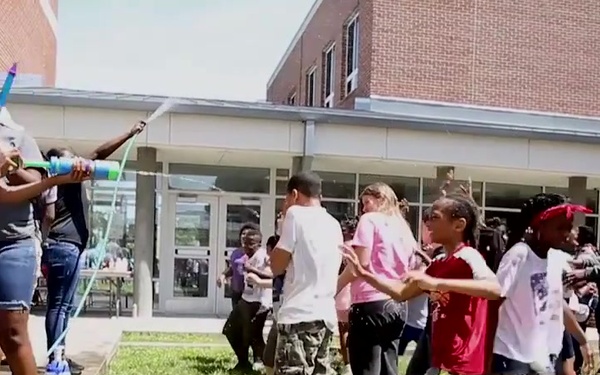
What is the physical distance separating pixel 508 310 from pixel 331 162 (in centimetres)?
1175

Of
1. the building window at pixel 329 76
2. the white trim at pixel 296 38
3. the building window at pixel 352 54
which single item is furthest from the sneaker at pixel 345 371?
the white trim at pixel 296 38

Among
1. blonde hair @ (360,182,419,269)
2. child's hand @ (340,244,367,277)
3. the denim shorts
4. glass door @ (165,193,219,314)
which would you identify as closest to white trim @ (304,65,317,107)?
glass door @ (165,193,219,314)

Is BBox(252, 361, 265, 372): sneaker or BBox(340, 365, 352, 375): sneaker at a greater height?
BBox(340, 365, 352, 375): sneaker

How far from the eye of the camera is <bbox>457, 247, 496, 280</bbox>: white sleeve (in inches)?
159

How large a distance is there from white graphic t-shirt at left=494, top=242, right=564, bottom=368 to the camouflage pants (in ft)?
4.46

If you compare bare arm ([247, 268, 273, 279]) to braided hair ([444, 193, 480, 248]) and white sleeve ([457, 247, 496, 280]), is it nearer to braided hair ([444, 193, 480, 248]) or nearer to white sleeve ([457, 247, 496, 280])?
braided hair ([444, 193, 480, 248])

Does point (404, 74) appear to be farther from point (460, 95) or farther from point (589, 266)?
point (589, 266)

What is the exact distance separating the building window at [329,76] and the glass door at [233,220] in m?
7.18

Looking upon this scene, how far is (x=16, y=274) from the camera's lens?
13.3 ft

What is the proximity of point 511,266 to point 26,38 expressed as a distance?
23.4 metres

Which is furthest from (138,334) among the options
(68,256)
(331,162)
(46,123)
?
(68,256)

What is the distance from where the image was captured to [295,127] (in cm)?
1420

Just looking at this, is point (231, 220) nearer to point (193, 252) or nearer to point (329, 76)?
point (193, 252)

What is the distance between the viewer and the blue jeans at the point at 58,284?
595 centimetres
